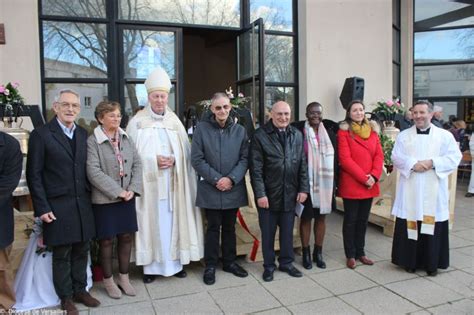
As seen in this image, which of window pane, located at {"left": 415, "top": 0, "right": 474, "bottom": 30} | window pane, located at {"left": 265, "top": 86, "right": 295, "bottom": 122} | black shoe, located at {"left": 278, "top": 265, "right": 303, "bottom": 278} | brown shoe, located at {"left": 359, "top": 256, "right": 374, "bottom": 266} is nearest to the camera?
black shoe, located at {"left": 278, "top": 265, "right": 303, "bottom": 278}

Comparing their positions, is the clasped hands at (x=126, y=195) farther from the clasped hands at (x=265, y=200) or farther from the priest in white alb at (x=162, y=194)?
the clasped hands at (x=265, y=200)

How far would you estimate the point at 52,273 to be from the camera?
3.45 m

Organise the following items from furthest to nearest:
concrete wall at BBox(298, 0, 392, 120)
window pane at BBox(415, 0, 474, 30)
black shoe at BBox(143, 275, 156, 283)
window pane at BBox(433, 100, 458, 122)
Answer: window pane at BBox(433, 100, 458, 122) → window pane at BBox(415, 0, 474, 30) → concrete wall at BBox(298, 0, 392, 120) → black shoe at BBox(143, 275, 156, 283)

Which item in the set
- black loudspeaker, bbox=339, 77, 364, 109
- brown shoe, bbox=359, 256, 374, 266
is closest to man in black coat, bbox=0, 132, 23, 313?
brown shoe, bbox=359, 256, 374, 266

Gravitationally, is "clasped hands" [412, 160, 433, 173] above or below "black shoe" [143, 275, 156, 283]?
above

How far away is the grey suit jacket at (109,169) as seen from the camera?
3.39 metres

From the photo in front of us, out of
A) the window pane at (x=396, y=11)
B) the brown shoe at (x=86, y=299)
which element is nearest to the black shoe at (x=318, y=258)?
the brown shoe at (x=86, y=299)

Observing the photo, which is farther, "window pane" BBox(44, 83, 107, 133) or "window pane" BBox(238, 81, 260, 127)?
"window pane" BBox(238, 81, 260, 127)

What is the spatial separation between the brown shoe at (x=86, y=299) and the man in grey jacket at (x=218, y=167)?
1025 mm

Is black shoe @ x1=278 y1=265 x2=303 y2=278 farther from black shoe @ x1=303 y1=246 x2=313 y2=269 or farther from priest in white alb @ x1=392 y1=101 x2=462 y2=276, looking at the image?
priest in white alb @ x1=392 y1=101 x2=462 y2=276

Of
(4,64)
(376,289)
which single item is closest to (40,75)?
(4,64)

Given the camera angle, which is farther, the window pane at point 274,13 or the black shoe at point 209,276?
the window pane at point 274,13

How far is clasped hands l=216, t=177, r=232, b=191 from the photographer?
380cm

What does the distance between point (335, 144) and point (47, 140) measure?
272 cm
